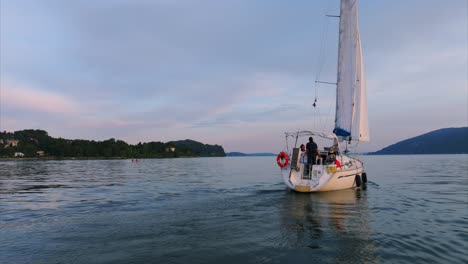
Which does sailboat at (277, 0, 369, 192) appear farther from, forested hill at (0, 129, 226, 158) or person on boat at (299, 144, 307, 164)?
forested hill at (0, 129, 226, 158)

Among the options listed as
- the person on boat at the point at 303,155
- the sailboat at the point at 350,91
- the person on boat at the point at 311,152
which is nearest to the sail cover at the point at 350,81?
the sailboat at the point at 350,91

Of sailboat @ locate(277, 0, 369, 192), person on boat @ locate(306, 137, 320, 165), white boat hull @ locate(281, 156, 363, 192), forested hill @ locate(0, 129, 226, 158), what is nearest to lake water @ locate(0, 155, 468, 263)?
white boat hull @ locate(281, 156, 363, 192)

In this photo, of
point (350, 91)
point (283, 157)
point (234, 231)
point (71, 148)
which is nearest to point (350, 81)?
point (350, 91)

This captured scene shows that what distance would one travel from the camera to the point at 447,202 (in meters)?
16.7

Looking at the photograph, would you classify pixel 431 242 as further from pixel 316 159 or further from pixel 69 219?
pixel 69 219

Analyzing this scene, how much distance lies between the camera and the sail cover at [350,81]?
2478 centimetres

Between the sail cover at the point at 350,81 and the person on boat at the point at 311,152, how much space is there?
6.16 m

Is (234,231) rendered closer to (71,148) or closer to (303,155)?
(303,155)

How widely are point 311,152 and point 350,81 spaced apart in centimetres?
865

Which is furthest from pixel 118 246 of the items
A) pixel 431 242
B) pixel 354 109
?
pixel 354 109

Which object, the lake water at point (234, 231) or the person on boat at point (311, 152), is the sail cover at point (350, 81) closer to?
the person on boat at point (311, 152)

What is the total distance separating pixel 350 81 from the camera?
25.0 metres

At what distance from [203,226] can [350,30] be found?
68.0 feet

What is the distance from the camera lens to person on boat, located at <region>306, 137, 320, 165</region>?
1938 centimetres
